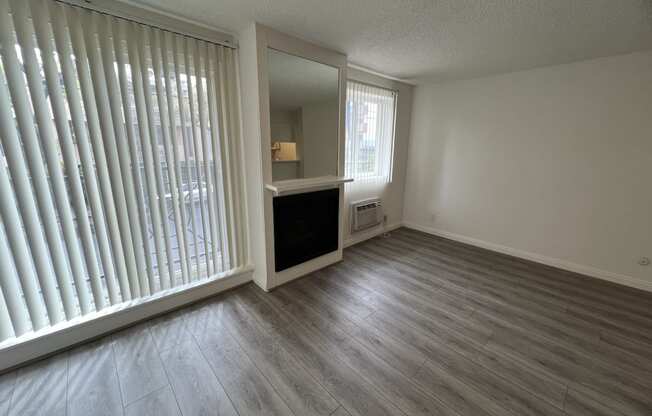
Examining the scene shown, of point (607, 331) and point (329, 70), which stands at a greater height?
point (329, 70)

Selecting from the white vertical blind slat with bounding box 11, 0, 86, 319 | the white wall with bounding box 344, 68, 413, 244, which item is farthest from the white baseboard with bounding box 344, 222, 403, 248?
the white vertical blind slat with bounding box 11, 0, 86, 319

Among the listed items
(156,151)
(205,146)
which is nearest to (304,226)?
(205,146)

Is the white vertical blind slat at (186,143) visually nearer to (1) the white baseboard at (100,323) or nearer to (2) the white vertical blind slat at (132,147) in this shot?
(1) the white baseboard at (100,323)

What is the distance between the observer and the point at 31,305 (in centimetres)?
167

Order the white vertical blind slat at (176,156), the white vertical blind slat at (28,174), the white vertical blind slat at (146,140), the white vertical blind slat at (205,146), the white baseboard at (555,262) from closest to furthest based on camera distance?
the white vertical blind slat at (28,174) → the white vertical blind slat at (146,140) → the white vertical blind slat at (176,156) → the white vertical blind slat at (205,146) → the white baseboard at (555,262)

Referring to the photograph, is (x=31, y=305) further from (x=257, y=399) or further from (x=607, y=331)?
(x=607, y=331)

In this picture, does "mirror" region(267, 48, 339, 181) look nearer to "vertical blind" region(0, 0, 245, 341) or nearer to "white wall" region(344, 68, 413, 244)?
"vertical blind" region(0, 0, 245, 341)

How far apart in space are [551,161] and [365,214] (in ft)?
7.61

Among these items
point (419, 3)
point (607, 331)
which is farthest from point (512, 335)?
point (419, 3)

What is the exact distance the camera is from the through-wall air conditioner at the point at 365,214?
3.60 meters

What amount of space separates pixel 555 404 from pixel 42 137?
345 cm

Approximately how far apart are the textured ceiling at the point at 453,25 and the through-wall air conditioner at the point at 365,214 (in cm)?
186

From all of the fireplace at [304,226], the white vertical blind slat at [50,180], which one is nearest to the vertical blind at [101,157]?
the white vertical blind slat at [50,180]

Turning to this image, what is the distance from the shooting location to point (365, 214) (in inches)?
146
